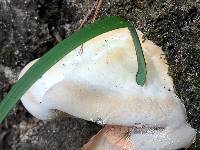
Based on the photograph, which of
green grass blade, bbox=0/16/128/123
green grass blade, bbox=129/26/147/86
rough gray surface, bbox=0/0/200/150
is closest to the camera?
green grass blade, bbox=0/16/128/123

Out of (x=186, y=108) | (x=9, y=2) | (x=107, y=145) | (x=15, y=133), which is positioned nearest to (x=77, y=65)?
(x=107, y=145)

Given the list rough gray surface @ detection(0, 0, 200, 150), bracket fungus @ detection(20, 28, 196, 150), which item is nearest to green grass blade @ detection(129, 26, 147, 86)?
bracket fungus @ detection(20, 28, 196, 150)

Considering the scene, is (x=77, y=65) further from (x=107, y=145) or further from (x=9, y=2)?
(x=9, y=2)

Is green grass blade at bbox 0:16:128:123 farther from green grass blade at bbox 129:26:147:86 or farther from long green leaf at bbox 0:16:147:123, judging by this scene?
green grass blade at bbox 129:26:147:86

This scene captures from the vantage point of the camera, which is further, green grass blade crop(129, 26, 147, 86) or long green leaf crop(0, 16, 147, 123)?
green grass blade crop(129, 26, 147, 86)

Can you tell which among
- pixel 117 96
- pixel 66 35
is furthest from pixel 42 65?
pixel 66 35

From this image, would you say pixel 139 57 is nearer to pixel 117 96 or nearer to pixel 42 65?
pixel 117 96

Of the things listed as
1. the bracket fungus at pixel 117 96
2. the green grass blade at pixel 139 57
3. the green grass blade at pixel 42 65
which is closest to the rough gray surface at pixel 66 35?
the bracket fungus at pixel 117 96
